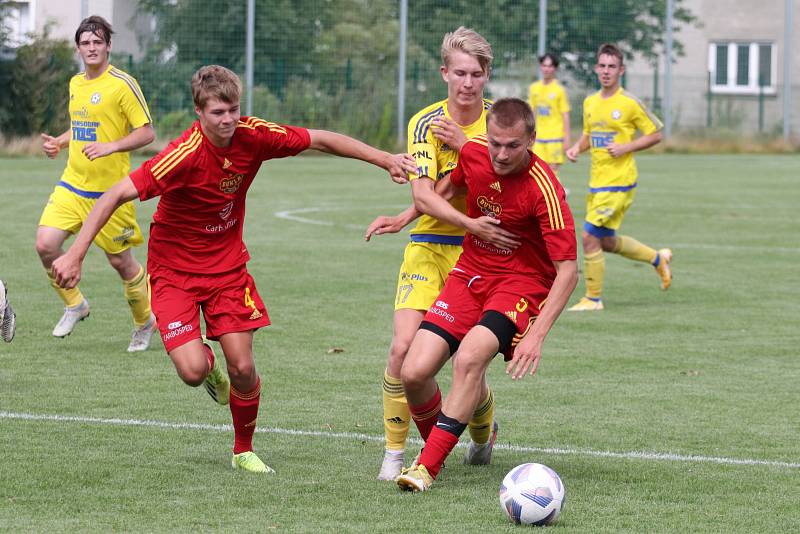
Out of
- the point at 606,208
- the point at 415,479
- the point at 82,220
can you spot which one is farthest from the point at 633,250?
the point at 415,479

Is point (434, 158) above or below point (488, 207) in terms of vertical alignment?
above

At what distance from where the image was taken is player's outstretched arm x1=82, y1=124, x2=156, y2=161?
8.49m

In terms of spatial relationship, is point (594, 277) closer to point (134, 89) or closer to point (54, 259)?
point (134, 89)

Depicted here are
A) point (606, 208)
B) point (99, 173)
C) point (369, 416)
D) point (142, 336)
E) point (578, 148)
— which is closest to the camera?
point (369, 416)

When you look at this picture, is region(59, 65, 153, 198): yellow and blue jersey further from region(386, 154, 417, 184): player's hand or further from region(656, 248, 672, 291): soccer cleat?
region(656, 248, 672, 291): soccer cleat

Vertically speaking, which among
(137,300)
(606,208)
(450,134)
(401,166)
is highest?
(450,134)

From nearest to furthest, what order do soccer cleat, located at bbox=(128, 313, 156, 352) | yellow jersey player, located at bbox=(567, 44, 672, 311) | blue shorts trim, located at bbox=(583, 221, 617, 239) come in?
soccer cleat, located at bbox=(128, 313, 156, 352)
yellow jersey player, located at bbox=(567, 44, 672, 311)
blue shorts trim, located at bbox=(583, 221, 617, 239)

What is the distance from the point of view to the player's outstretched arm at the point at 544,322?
580 centimetres

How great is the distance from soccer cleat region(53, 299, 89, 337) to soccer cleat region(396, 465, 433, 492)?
467cm

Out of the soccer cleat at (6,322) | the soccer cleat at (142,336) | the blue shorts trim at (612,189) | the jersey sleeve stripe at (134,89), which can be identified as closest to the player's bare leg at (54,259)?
the soccer cleat at (142,336)

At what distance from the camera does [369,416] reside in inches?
301

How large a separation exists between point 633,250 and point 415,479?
7175 mm

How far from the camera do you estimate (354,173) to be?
28797mm

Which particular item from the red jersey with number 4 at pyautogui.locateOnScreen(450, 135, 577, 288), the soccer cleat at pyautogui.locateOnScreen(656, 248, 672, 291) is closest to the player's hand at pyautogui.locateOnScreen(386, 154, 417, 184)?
the red jersey with number 4 at pyautogui.locateOnScreen(450, 135, 577, 288)
